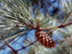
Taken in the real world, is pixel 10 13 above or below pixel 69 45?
above

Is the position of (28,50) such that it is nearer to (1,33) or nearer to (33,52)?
(33,52)

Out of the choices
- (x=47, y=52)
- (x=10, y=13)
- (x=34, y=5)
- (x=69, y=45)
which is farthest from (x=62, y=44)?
(x=10, y=13)

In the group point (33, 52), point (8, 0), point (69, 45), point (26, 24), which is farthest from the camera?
point (33, 52)

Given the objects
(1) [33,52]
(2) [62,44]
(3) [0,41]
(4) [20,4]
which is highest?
(4) [20,4]

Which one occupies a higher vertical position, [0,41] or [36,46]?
[0,41]

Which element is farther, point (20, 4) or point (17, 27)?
point (17, 27)

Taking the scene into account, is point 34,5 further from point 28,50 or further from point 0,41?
point 28,50

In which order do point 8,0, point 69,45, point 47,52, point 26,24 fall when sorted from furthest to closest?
1. point 47,52
2. point 69,45
3. point 26,24
4. point 8,0

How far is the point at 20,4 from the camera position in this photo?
16.2 inches

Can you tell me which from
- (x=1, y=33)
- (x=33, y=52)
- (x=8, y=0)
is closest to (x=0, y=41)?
(x=1, y=33)

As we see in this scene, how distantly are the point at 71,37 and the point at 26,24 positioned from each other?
351 mm

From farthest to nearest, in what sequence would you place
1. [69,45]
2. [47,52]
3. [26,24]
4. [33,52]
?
[33,52], [47,52], [69,45], [26,24]

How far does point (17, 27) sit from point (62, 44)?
34 cm

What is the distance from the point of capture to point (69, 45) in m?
0.66
